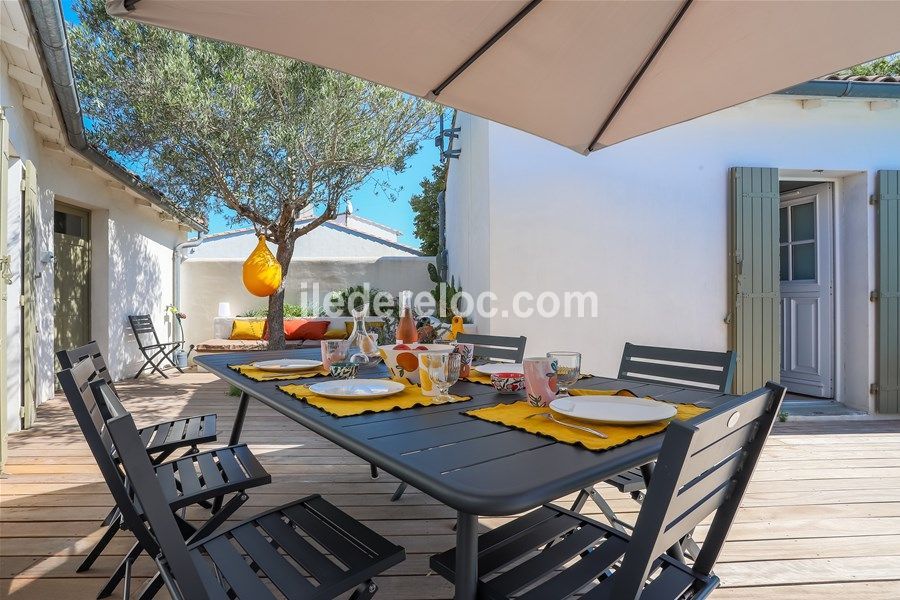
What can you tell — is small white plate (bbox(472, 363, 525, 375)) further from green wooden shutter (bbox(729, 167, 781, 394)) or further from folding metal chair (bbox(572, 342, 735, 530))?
green wooden shutter (bbox(729, 167, 781, 394))

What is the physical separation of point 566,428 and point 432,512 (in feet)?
5.16

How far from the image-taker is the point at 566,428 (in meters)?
1.23

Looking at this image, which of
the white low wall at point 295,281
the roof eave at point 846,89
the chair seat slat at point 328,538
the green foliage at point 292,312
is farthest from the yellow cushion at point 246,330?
the roof eave at point 846,89

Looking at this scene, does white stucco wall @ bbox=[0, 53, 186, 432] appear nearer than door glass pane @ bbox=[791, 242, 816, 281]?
Yes

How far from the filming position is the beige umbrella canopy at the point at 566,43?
1.63m

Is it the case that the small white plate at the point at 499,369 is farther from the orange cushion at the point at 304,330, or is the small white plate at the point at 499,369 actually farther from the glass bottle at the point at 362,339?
the orange cushion at the point at 304,330

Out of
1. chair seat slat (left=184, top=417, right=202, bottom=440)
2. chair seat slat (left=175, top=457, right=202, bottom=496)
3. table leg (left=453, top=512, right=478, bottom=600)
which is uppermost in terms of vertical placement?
table leg (left=453, top=512, right=478, bottom=600)

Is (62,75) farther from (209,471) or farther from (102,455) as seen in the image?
(102,455)

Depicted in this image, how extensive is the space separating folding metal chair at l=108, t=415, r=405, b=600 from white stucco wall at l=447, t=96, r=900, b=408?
2981 millimetres

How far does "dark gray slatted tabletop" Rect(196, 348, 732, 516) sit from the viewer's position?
33.5 inches

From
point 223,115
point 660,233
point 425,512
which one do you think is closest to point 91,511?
point 425,512

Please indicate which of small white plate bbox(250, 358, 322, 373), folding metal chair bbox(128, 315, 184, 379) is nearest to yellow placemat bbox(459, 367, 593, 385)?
small white plate bbox(250, 358, 322, 373)

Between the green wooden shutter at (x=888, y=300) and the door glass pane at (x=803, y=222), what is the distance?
0.62 m

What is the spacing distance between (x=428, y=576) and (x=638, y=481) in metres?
0.88
